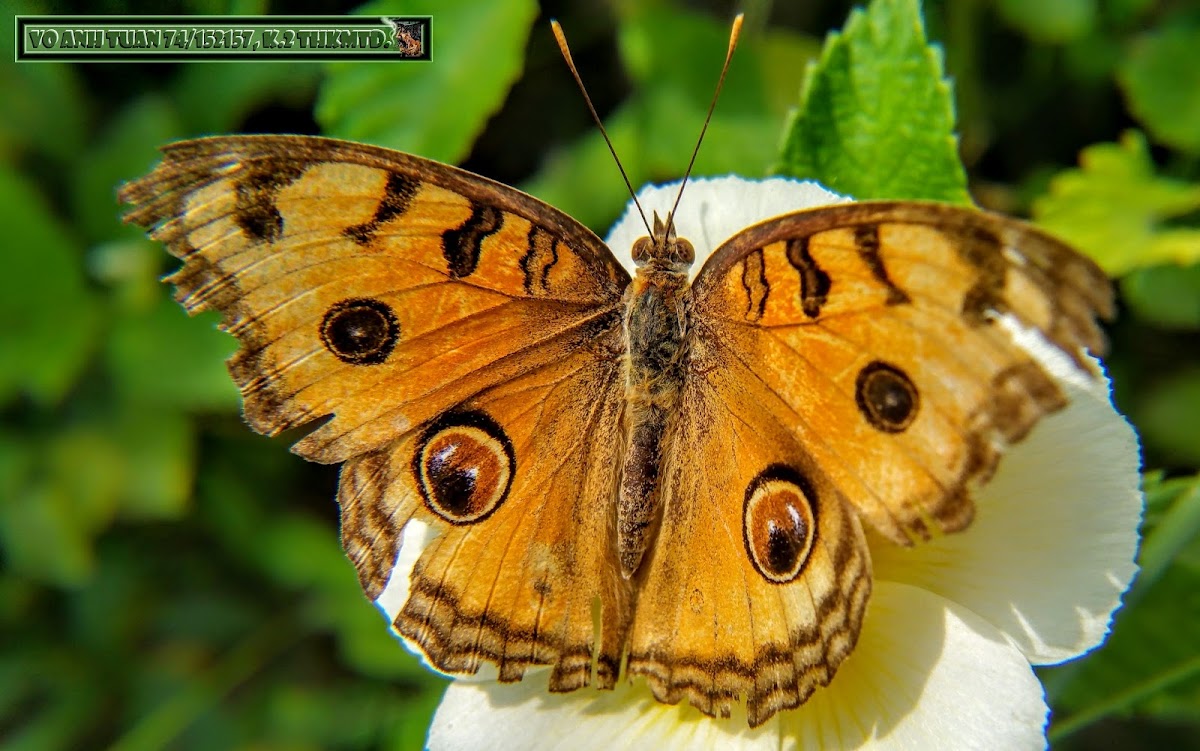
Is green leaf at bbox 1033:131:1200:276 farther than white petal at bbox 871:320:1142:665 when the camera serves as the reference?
Yes

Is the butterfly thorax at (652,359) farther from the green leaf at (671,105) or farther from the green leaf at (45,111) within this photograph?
the green leaf at (45,111)

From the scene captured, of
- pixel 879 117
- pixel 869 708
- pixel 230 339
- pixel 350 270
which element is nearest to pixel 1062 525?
pixel 869 708

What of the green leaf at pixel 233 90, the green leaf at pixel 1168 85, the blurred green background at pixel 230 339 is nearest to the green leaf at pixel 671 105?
the blurred green background at pixel 230 339

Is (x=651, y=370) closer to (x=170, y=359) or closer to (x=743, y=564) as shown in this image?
(x=743, y=564)

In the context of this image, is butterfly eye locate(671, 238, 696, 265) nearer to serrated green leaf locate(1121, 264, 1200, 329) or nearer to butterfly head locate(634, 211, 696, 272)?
butterfly head locate(634, 211, 696, 272)

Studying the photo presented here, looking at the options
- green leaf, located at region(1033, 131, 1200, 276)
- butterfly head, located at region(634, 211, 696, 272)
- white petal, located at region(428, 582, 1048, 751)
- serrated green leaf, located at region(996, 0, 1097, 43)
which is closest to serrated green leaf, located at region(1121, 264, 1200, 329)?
green leaf, located at region(1033, 131, 1200, 276)

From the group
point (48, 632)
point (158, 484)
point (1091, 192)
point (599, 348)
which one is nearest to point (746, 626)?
point (599, 348)
